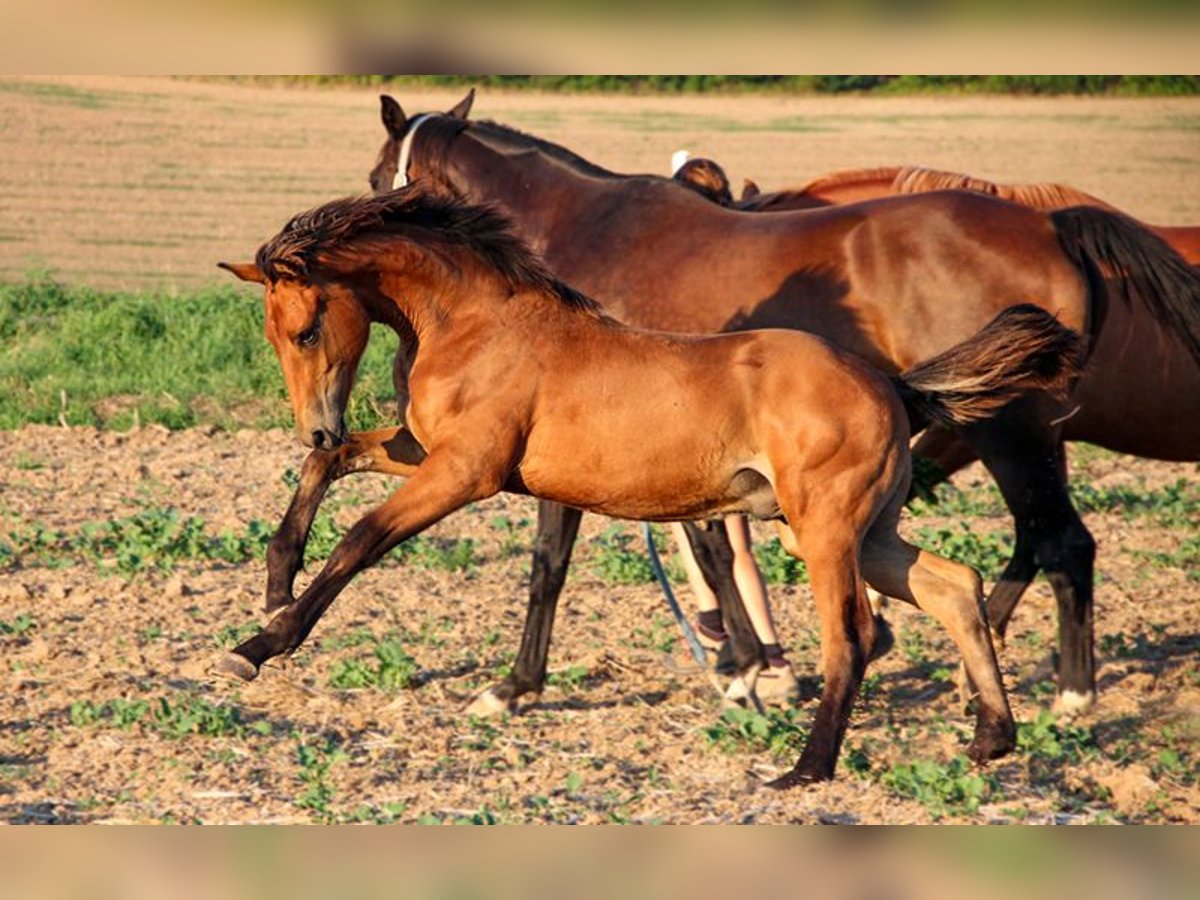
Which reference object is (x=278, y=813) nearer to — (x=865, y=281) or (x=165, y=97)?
(x=865, y=281)

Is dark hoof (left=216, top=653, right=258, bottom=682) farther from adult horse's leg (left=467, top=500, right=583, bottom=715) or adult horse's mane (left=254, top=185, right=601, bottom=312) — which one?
adult horse's leg (left=467, top=500, right=583, bottom=715)

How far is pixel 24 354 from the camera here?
12.7 m

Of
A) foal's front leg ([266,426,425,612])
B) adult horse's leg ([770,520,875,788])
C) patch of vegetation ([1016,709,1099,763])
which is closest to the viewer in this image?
adult horse's leg ([770,520,875,788])

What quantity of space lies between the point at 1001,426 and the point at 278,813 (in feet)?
10.1

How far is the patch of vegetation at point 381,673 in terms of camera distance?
670 centimetres

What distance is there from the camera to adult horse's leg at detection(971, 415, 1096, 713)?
22.6ft

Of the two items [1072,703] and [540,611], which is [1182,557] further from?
[540,611]

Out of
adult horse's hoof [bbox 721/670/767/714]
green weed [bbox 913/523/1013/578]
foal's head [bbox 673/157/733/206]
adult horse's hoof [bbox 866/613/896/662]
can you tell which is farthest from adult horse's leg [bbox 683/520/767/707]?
green weed [bbox 913/523/1013/578]

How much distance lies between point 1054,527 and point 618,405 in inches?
82.3

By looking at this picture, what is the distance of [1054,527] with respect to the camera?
6.99 metres

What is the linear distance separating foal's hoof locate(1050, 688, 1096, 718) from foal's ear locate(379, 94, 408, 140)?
3552 mm

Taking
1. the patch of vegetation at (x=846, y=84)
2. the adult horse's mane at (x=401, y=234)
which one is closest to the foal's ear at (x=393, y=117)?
the adult horse's mane at (x=401, y=234)

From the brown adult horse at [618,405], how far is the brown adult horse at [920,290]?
2.98 feet

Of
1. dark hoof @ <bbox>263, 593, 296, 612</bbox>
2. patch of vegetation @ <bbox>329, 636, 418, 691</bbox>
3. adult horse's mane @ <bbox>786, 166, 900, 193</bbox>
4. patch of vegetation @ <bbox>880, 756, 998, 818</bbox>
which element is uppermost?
adult horse's mane @ <bbox>786, 166, 900, 193</bbox>
